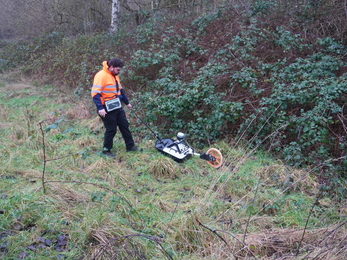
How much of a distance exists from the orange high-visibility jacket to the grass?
1005mm

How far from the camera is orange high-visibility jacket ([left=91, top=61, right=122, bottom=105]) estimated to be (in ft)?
16.6

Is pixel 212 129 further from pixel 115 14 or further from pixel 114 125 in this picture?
pixel 115 14

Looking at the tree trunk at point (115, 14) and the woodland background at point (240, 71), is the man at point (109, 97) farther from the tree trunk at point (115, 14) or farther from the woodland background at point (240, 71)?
the tree trunk at point (115, 14)

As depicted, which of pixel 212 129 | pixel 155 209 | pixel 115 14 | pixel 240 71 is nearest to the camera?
pixel 155 209

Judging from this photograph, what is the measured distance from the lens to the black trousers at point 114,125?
210 inches

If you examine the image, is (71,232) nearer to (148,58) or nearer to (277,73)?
(277,73)

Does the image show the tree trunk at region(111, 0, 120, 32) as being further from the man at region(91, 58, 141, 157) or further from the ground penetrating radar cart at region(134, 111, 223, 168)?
the ground penetrating radar cart at region(134, 111, 223, 168)

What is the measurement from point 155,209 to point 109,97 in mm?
2331

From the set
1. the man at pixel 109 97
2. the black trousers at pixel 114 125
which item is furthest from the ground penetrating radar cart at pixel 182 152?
the man at pixel 109 97

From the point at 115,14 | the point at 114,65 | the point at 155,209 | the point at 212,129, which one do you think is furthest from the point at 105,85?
the point at 115,14

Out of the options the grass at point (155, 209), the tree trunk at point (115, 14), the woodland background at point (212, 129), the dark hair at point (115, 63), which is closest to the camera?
the grass at point (155, 209)

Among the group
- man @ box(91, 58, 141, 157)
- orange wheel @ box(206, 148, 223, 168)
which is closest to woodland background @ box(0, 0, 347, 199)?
orange wheel @ box(206, 148, 223, 168)

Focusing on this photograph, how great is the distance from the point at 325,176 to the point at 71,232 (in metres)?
3.53

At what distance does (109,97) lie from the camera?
523 centimetres
